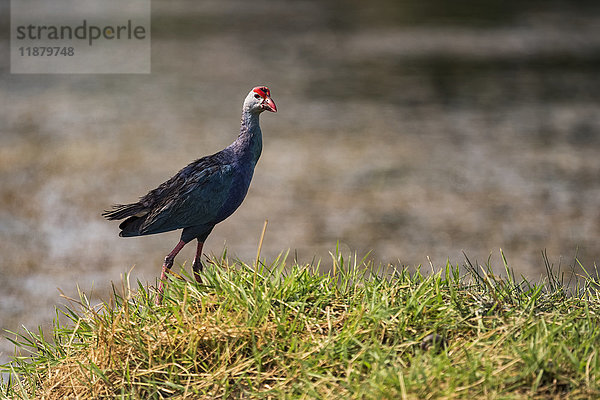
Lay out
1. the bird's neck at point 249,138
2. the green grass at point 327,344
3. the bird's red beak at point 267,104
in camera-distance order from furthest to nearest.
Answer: the bird's neck at point 249,138 < the bird's red beak at point 267,104 < the green grass at point 327,344

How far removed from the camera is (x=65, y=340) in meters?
3.30

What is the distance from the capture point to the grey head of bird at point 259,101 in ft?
9.78

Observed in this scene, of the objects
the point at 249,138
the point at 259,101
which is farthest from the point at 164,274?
the point at 259,101

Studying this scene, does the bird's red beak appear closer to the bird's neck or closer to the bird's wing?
the bird's neck

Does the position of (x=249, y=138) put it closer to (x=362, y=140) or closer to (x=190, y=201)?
(x=190, y=201)

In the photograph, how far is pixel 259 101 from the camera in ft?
9.84

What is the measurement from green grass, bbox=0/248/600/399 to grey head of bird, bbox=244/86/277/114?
67cm

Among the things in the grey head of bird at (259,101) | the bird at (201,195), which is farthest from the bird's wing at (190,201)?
the grey head of bird at (259,101)

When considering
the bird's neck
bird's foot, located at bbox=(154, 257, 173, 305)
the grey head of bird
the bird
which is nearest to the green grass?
bird's foot, located at bbox=(154, 257, 173, 305)

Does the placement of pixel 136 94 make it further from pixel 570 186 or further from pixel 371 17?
pixel 371 17

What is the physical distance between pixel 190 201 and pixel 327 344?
0.77 metres

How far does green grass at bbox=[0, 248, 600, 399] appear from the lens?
2576 millimetres

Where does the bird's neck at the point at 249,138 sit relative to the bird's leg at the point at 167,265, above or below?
above

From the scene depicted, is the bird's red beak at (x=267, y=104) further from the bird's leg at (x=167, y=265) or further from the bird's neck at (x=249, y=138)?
the bird's leg at (x=167, y=265)
